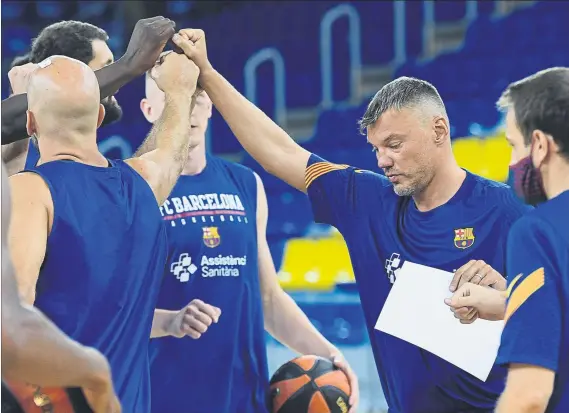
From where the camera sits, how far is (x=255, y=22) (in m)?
13.1

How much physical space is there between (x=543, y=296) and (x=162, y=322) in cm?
187

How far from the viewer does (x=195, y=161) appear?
4.17m

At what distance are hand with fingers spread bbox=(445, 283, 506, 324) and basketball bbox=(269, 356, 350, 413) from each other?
121 cm

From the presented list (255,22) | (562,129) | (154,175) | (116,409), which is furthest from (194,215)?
(255,22)

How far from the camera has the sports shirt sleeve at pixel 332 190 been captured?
3.41 meters

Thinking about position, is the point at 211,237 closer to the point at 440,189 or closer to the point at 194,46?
the point at 194,46

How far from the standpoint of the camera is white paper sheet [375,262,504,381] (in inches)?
119

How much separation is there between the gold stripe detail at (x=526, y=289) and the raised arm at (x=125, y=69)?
5.05 feet

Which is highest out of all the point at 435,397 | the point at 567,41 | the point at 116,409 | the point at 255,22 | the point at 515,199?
the point at 255,22

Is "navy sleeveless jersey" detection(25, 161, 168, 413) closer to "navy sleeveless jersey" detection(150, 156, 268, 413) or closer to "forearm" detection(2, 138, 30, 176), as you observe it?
"forearm" detection(2, 138, 30, 176)

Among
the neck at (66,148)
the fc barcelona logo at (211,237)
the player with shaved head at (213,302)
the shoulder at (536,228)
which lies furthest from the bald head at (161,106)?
the shoulder at (536,228)

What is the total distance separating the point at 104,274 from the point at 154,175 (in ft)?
1.45

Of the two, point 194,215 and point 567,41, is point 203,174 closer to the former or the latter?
point 194,215

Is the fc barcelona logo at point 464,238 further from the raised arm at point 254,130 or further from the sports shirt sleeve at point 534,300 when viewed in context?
the sports shirt sleeve at point 534,300
